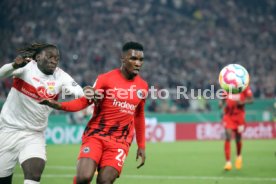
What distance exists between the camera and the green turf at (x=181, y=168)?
39.5 feet

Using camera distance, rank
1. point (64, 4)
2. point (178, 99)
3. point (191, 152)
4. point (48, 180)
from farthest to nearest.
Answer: point (64, 4), point (178, 99), point (191, 152), point (48, 180)

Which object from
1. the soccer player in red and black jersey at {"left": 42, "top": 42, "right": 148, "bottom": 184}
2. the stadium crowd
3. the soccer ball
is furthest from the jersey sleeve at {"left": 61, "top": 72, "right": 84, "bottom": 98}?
the stadium crowd

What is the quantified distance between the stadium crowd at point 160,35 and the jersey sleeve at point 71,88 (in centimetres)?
1778

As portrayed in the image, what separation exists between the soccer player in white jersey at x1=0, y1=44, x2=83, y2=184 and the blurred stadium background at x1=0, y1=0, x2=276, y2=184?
7.12m

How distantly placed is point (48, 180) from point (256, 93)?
2115 centimetres

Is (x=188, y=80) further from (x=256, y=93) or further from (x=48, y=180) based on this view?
(x=48, y=180)

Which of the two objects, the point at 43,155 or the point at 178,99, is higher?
the point at 178,99

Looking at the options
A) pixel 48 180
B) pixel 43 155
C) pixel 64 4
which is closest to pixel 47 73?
pixel 43 155

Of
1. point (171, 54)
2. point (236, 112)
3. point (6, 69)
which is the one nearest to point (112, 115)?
point (6, 69)

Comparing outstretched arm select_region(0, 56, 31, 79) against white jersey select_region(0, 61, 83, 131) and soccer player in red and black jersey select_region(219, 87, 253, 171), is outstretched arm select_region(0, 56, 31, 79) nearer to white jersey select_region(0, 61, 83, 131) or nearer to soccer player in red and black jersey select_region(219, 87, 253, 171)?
white jersey select_region(0, 61, 83, 131)

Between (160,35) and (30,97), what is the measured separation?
29.0 metres

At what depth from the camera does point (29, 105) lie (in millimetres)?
7879

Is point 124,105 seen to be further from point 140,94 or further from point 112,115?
point 140,94

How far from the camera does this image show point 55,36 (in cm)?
3191
